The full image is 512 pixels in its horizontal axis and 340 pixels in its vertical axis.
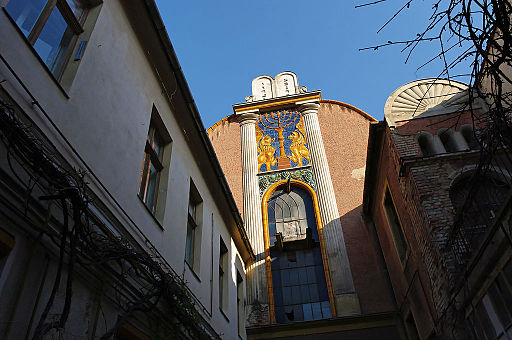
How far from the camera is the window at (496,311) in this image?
5352mm

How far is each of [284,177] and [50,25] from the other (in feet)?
42.6

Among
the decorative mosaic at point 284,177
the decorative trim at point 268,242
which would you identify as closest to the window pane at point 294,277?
the decorative trim at point 268,242

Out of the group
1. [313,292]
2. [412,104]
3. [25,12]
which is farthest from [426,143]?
[25,12]

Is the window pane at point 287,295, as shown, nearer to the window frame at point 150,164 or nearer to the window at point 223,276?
the window at point 223,276

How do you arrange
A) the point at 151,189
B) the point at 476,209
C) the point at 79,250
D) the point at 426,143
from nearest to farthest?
the point at 79,250
the point at 151,189
the point at 476,209
the point at 426,143

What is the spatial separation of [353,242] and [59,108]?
1219 cm

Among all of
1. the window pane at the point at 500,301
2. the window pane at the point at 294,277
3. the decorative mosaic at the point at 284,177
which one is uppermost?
the decorative mosaic at the point at 284,177

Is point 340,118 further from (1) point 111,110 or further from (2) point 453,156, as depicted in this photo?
(1) point 111,110

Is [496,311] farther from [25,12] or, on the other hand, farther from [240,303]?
[240,303]

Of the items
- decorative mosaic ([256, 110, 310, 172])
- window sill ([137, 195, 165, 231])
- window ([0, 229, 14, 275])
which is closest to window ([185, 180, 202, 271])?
window sill ([137, 195, 165, 231])

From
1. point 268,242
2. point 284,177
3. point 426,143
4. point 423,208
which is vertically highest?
point 284,177

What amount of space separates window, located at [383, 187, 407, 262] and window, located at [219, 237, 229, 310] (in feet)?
15.6

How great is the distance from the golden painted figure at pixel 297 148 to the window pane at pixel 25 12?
542 inches

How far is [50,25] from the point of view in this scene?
4887 mm
